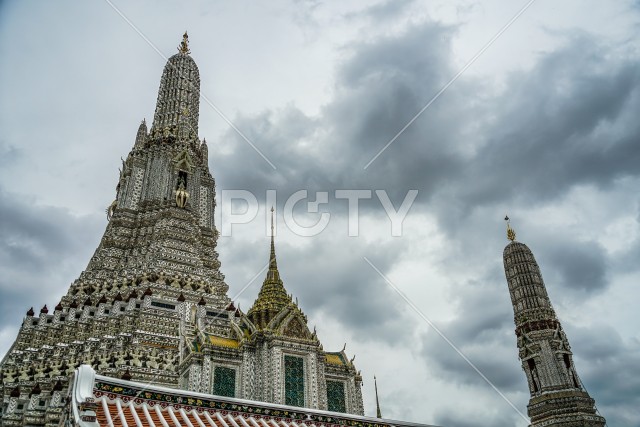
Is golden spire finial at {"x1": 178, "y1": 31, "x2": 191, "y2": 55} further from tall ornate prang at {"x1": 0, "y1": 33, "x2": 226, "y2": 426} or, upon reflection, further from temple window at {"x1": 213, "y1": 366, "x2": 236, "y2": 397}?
temple window at {"x1": 213, "y1": 366, "x2": 236, "y2": 397}

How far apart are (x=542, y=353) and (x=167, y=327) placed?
25.3 m

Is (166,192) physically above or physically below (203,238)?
above

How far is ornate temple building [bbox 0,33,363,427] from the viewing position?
2556 centimetres

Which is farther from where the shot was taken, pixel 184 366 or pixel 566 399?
pixel 566 399

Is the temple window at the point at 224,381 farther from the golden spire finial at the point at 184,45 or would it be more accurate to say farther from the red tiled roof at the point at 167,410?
the golden spire finial at the point at 184,45

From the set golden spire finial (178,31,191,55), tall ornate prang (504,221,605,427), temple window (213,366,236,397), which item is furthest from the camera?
golden spire finial (178,31,191,55)

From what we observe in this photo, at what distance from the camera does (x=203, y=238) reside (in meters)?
47.0

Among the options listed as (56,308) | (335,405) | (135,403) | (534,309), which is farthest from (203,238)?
(135,403)

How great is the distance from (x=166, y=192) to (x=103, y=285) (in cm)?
1231

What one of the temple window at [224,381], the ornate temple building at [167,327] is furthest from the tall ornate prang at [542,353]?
the temple window at [224,381]

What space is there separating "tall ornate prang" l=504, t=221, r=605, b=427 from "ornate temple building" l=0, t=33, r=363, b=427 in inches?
591

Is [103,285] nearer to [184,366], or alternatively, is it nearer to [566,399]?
Answer: [184,366]

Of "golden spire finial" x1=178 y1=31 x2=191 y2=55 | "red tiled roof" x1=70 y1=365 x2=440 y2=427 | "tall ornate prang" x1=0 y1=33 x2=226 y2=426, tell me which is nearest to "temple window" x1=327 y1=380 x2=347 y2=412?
"tall ornate prang" x1=0 y1=33 x2=226 y2=426

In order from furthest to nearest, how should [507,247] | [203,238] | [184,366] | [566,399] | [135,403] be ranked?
[203,238]
[507,247]
[566,399]
[184,366]
[135,403]
